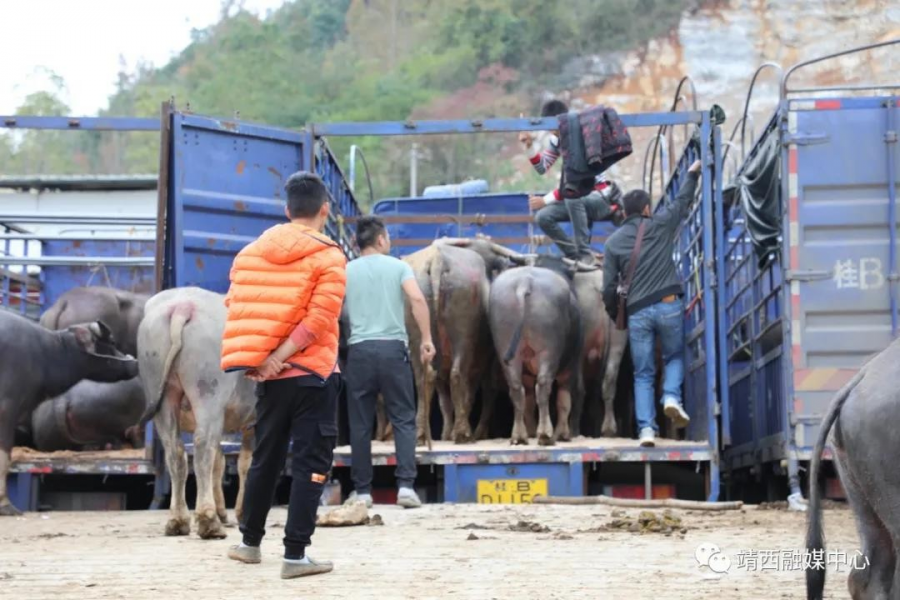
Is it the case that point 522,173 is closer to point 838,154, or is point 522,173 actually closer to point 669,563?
point 838,154

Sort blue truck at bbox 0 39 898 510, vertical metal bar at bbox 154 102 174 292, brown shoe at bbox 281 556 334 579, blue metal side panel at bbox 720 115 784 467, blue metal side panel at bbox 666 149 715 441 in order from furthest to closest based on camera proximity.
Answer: blue metal side panel at bbox 666 149 715 441
blue metal side panel at bbox 720 115 784 467
vertical metal bar at bbox 154 102 174 292
blue truck at bbox 0 39 898 510
brown shoe at bbox 281 556 334 579

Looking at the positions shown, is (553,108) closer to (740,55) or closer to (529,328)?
(529,328)

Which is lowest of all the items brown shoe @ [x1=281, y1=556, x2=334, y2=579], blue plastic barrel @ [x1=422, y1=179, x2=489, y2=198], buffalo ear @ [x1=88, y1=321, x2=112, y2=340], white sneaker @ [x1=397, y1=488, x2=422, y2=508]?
brown shoe @ [x1=281, y1=556, x2=334, y2=579]

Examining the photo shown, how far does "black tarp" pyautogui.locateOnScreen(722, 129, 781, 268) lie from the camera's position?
9.74 meters

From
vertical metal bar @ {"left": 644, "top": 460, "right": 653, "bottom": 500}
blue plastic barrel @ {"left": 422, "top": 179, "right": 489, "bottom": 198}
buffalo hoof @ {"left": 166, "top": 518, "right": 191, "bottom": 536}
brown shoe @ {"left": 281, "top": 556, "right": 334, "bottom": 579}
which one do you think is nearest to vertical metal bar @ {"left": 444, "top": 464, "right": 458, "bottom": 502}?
vertical metal bar @ {"left": 644, "top": 460, "right": 653, "bottom": 500}

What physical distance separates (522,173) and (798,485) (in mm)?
36563

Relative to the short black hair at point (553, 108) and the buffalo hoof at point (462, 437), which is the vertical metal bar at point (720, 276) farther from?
the buffalo hoof at point (462, 437)

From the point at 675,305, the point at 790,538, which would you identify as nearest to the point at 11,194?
the point at 675,305

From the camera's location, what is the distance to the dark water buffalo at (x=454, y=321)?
1105 cm

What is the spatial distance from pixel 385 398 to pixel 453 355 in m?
1.83

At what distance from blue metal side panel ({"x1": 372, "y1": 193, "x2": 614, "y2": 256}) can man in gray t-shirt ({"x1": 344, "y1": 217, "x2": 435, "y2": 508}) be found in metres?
3.58

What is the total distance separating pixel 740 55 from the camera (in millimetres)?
45625

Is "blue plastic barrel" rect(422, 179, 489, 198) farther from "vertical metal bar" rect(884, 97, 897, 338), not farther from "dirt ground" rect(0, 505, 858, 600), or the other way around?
"dirt ground" rect(0, 505, 858, 600)

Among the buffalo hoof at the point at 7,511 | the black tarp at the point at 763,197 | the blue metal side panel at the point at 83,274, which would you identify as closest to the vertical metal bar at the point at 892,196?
the black tarp at the point at 763,197
